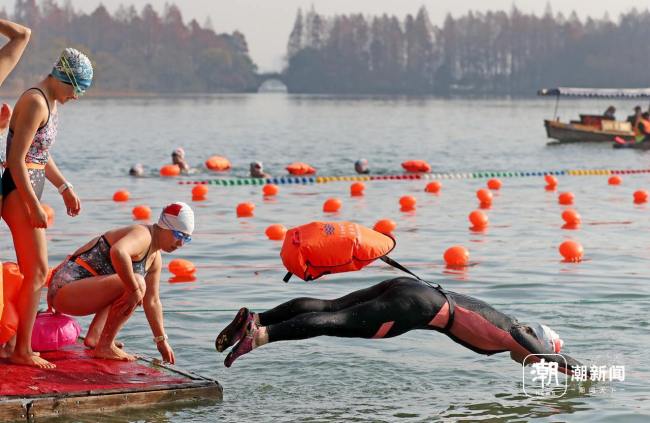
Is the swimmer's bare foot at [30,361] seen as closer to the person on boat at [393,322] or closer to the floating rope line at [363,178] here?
the person on boat at [393,322]

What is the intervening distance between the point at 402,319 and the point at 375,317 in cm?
19

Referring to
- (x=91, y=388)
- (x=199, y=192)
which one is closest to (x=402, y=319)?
(x=91, y=388)

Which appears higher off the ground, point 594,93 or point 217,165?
point 594,93


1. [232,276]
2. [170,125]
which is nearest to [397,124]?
[170,125]

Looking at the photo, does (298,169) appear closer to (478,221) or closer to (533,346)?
(478,221)

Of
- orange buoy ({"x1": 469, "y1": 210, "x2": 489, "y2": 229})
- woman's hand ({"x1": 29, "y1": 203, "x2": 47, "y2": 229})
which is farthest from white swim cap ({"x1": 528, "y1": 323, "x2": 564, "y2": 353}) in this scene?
orange buoy ({"x1": 469, "y1": 210, "x2": 489, "y2": 229})

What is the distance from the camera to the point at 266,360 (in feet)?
30.0

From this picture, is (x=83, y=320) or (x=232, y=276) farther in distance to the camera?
(x=232, y=276)

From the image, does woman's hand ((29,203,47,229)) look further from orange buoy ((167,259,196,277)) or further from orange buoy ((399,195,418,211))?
orange buoy ((399,195,418,211))

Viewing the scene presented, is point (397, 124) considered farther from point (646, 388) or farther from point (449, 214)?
point (646, 388)

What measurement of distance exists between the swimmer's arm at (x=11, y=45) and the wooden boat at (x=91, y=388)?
1945 mm

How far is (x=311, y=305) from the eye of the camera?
786cm

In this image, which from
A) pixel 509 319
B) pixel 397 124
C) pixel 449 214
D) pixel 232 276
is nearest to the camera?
pixel 509 319

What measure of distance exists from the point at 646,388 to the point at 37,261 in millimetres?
4412
